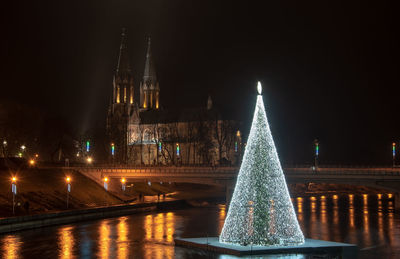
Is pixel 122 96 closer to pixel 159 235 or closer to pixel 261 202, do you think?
pixel 159 235

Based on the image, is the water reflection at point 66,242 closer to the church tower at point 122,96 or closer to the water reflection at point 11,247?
the water reflection at point 11,247

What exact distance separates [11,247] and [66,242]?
14.3ft

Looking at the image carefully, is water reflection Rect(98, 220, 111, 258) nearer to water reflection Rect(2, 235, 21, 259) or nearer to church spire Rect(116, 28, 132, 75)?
water reflection Rect(2, 235, 21, 259)

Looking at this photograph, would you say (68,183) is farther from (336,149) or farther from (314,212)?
(336,149)

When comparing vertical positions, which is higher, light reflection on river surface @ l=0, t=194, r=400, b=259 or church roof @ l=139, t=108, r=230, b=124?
church roof @ l=139, t=108, r=230, b=124

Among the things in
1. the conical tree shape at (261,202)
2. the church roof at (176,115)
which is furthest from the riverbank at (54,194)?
the church roof at (176,115)

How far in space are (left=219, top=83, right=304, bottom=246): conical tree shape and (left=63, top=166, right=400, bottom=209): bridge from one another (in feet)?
113

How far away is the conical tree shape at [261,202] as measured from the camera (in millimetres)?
39750

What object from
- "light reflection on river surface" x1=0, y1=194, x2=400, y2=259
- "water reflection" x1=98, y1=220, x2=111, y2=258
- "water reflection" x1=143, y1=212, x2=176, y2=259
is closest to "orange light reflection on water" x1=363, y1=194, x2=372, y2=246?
"light reflection on river surface" x1=0, y1=194, x2=400, y2=259

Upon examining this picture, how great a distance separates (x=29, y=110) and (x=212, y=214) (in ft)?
178

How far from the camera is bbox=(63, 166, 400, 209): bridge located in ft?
237

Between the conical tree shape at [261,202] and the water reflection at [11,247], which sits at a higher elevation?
the conical tree shape at [261,202]

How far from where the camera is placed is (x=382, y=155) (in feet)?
444

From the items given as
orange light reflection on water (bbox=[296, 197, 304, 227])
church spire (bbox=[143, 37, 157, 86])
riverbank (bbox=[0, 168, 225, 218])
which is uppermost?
church spire (bbox=[143, 37, 157, 86])
